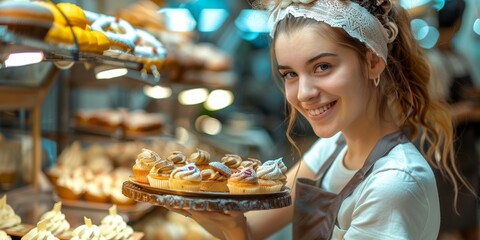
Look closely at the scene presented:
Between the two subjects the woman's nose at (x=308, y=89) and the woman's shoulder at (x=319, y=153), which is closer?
the woman's nose at (x=308, y=89)

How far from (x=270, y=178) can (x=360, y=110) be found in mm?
337

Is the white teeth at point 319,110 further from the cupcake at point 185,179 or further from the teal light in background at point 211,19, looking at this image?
the teal light in background at point 211,19

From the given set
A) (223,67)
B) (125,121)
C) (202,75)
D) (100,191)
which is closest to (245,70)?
(223,67)

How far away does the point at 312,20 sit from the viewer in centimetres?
175

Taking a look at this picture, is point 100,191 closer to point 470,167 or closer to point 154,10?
point 154,10

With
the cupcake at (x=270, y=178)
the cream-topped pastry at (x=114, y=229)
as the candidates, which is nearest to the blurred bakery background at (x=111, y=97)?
the cream-topped pastry at (x=114, y=229)

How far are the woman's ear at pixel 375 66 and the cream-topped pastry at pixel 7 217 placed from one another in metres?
1.15

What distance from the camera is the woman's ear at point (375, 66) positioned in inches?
70.6

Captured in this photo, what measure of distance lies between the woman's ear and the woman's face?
0.10 feet

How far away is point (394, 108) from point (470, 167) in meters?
2.55

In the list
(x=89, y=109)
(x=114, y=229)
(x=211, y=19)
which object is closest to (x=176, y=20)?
(x=89, y=109)

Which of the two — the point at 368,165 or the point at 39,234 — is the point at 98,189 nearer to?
the point at 39,234

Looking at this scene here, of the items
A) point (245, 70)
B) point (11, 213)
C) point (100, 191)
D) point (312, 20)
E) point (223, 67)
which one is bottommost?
point (245, 70)

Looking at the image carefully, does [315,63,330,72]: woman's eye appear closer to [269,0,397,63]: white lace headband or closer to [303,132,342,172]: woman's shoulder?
[269,0,397,63]: white lace headband
